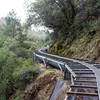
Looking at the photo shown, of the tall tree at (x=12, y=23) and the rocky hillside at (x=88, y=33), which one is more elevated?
the tall tree at (x=12, y=23)

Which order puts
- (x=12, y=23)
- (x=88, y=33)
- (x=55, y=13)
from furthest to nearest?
(x=12, y=23) < (x=55, y=13) < (x=88, y=33)

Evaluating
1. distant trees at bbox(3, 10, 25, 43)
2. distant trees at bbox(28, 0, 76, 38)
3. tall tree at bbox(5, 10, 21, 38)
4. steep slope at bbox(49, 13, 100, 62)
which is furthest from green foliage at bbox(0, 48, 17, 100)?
tall tree at bbox(5, 10, 21, 38)

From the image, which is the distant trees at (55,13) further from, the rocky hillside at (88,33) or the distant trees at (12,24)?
the distant trees at (12,24)

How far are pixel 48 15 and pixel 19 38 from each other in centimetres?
825

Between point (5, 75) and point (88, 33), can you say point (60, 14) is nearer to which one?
point (88, 33)

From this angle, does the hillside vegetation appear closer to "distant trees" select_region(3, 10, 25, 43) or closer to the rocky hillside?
the rocky hillside


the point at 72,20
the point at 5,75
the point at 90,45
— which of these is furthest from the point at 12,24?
the point at 90,45

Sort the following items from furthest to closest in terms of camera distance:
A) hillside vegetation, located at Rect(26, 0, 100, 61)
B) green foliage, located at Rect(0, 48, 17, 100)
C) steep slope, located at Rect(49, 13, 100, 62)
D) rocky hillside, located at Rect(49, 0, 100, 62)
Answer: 1. hillside vegetation, located at Rect(26, 0, 100, 61)
2. green foliage, located at Rect(0, 48, 17, 100)
3. rocky hillside, located at Rect(49, 0, 100, 62)
4. steep slope, located at Rect(49, 13, 100, 62)

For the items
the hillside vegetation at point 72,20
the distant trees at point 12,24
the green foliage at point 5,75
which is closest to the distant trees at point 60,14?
the hillside vegetation at point 72,20

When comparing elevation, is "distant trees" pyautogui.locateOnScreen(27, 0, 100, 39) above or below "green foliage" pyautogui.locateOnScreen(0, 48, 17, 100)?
above

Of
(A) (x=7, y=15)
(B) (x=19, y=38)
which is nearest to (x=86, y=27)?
(B) (x=19, y=38)

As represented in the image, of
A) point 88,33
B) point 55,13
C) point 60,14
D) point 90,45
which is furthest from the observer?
point 60,14

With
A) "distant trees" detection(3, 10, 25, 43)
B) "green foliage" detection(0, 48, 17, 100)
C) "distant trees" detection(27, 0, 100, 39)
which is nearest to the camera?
"green foliage" detection(0, 48, 17, 100)

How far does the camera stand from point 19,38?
20.8 metres
